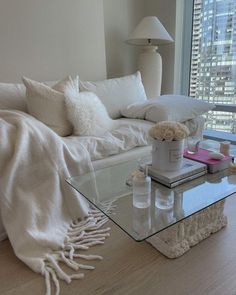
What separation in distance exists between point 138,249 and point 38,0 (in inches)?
77.1

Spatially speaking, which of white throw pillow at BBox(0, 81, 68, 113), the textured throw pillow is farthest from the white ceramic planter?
white throw pillow at BBox(0, 81, 68, 113)

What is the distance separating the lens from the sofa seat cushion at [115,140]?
1.51 m

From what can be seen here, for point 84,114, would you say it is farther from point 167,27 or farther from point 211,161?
point 167,27

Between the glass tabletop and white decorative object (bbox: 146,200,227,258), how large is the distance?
0.49 ft

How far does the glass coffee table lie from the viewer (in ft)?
3.10

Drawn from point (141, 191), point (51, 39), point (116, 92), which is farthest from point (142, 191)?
point (51, 39)

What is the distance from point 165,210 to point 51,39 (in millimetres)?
1775

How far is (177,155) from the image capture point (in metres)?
1.12

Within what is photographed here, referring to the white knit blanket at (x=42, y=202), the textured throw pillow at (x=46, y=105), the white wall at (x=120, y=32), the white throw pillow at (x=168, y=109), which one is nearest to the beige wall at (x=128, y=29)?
the white wall at (x=120, y=32)

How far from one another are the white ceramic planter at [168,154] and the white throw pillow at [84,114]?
63cm

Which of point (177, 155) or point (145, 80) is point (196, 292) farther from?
point (145, 80)

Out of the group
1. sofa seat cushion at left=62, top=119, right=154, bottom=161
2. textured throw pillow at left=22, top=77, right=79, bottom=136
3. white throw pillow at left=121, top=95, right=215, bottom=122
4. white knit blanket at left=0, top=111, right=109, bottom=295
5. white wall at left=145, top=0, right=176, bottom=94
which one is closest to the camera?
white knit blanket at left=0, top=111, right=109, bottom=295

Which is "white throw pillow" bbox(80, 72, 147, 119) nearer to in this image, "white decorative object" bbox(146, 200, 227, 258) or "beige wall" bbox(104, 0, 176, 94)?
"beige wall" bbox(104, 0, 176, 94)

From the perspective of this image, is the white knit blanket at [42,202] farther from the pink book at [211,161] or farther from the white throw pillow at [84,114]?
the pink book at [211,161]
